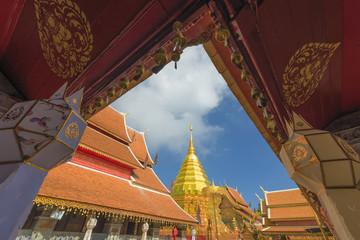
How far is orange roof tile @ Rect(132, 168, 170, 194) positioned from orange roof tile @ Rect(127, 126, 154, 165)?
82 cm

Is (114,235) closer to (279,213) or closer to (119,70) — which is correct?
(119,70)

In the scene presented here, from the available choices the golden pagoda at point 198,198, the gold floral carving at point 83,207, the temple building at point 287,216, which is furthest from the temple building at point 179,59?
the golden pagoda at point 198,198

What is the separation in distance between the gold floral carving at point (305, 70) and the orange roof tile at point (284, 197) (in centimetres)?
1426

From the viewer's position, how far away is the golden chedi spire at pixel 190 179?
15266 millimetres

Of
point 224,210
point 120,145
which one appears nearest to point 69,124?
point 120,145

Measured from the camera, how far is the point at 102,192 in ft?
18.0

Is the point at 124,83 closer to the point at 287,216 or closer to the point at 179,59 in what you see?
the point at 179,59

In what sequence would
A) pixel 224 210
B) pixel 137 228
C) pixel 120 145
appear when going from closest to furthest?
pixel 137 228
pixel 120 145
pixel 224 210

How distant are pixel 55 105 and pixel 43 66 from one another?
0.99 meters

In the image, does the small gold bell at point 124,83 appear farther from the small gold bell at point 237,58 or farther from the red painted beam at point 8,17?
the red painted beam at point 8,17

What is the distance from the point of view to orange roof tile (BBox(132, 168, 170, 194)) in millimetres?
8203

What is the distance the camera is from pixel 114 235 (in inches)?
229

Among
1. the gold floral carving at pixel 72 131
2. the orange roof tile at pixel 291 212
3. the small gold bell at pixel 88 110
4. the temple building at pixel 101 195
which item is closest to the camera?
the gold floral carving at pixel 72 131

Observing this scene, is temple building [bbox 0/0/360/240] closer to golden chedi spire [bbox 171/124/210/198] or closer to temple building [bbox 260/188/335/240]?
temple building [bbox 260/188/335/240]
